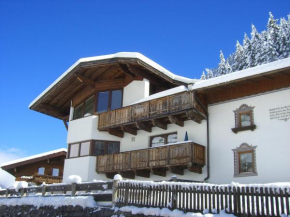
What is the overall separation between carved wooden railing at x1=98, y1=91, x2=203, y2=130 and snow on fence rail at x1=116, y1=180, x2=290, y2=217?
694 centimetres

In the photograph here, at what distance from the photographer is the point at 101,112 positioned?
2308 cm

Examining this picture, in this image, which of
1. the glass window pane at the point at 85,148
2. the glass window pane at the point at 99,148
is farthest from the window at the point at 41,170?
the glass window pane at the point at 99,148

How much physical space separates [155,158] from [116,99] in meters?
6.24

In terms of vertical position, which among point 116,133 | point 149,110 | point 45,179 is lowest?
point 45,179

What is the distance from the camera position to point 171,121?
1894 cm

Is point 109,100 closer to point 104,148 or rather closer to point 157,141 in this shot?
point 104,148

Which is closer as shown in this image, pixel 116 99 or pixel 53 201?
pixel 53 201

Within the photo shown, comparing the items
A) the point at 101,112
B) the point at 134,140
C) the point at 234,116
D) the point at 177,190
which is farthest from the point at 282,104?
the point at 101,112

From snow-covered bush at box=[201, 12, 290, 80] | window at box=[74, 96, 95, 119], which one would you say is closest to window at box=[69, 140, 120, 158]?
window at box=[74, 96, 95, 119]

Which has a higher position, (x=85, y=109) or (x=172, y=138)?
(x=85, y=109)

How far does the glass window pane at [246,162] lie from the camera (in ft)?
54.2

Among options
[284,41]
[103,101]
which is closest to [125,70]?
[103,101]

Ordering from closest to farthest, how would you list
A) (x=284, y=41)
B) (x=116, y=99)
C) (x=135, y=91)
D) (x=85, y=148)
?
1. (x=135, y=91)
2. (x=85, y=148)
3. (x=116, y=99)
4. (x=284, y=41)

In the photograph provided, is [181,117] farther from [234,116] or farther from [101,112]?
[101,112]
